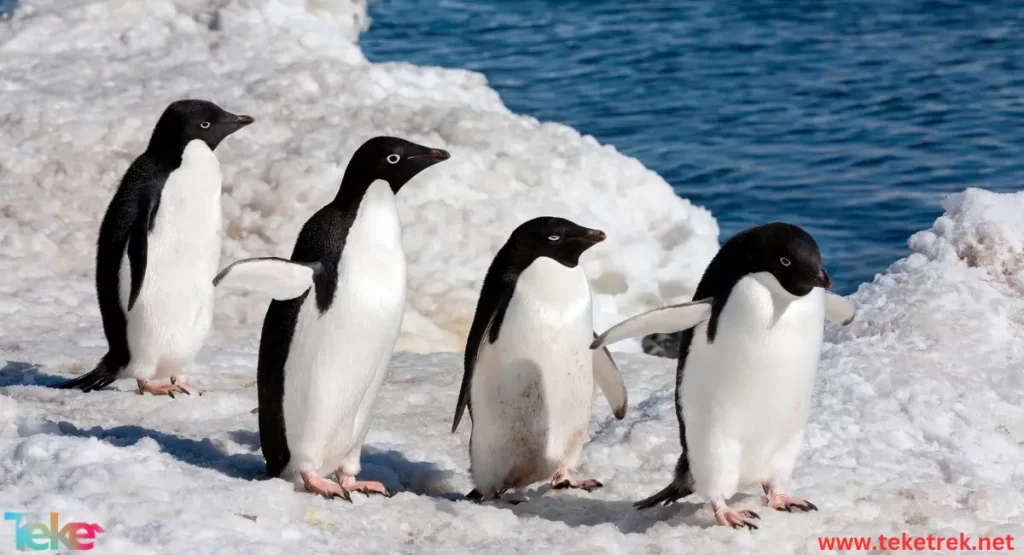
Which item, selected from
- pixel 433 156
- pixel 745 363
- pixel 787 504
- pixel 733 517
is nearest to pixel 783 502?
pixel 787 504

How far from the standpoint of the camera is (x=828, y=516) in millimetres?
4461

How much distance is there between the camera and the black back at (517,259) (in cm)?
480

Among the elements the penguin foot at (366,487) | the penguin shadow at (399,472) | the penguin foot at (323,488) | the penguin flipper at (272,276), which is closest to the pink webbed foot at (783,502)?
the penguin shadow at (399,472)

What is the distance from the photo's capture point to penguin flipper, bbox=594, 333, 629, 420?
5090 mm

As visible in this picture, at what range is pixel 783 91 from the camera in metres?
15.1

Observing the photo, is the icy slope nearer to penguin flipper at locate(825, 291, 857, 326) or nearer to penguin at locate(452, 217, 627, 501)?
penguin at locate(452, 217, 627, 501)

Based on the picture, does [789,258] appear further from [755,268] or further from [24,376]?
[24,376]

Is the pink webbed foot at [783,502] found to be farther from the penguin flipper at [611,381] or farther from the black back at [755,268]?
the penguin flipper at [611,381]

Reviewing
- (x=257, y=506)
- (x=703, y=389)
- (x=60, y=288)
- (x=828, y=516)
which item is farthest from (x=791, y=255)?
(x=60, y=288)

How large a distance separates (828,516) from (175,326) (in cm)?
289

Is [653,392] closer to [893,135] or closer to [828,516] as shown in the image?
[828,516]

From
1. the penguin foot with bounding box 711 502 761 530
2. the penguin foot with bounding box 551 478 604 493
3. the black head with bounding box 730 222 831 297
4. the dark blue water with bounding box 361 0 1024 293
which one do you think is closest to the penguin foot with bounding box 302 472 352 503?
the penguin foot with bounding box 551 478 604 493

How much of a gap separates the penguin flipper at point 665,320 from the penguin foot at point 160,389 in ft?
7.15

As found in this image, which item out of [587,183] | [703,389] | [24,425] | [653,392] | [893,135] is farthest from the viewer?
[893,135]
